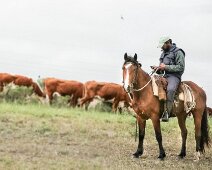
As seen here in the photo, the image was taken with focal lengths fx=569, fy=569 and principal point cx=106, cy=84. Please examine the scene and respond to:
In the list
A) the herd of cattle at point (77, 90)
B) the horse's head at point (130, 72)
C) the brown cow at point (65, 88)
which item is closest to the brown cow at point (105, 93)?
the herd of cattle at point (77, 90)

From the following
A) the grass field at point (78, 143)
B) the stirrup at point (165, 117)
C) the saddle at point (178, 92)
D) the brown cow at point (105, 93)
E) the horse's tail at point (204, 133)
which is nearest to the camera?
the grass field at point (78, 143)

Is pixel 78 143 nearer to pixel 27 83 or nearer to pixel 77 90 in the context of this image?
pixel 77 90

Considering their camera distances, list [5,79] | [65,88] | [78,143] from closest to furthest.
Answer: [78,143] → [65,88] → [5,79]

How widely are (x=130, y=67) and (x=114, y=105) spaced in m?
14.3

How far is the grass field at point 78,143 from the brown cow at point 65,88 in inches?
320

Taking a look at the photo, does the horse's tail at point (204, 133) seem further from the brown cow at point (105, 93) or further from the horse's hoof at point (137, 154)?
the brown cow at point (105, 93)

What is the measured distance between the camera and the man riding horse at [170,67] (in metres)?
12.9

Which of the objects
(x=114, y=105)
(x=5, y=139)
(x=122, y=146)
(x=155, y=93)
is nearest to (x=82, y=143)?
(x=122, y=146)

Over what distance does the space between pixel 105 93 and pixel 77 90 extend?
1.74 metres

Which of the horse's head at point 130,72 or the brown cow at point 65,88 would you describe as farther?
the brown cow at point 65,88

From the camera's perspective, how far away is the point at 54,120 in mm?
18062

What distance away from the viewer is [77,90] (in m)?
28.2

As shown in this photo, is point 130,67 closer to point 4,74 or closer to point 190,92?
point 190,92

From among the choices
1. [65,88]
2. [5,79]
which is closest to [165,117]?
[65,88]
